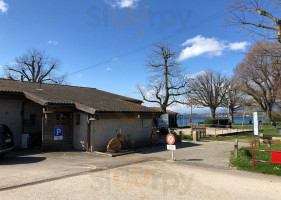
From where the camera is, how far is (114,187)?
6.12m

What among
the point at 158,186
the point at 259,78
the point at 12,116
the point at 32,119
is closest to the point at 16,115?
the point at 12,116

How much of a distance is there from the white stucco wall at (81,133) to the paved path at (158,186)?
→ 541 centimetres

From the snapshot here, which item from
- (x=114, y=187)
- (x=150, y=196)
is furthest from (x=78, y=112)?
(x=150, y=196)

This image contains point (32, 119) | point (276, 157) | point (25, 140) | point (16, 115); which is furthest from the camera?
point (32, 119)

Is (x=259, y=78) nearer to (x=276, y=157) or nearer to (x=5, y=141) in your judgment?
(x=276, y=157)

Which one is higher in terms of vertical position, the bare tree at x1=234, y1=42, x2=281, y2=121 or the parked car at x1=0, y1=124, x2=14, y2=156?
the bare tree at x1=234, y1=42, x2=281, y2=121

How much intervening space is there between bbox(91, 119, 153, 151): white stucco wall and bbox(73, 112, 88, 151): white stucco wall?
2.17ft

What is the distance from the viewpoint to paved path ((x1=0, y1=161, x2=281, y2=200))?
5455 mm

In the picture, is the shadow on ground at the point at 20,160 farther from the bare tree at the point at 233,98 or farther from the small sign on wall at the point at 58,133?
the bare tree at the point at 233,98

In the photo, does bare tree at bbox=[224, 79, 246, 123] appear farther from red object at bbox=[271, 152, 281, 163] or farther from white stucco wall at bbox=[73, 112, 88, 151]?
red object at bbox=[271, 152, 281, 163]

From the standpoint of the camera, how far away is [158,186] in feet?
20.5

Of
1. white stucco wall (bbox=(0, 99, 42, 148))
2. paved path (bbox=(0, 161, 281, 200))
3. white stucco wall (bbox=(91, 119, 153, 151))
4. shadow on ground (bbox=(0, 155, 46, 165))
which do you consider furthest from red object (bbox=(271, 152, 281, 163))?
white stucco wall (bbox=(0, 99, 42, 148))

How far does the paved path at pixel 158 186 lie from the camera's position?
546cm

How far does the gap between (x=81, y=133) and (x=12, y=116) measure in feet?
14.9
